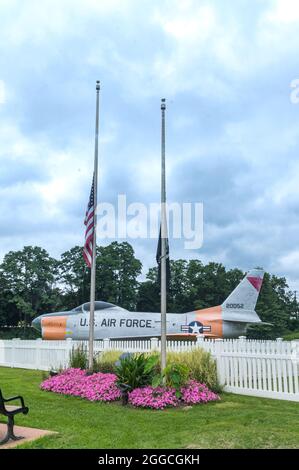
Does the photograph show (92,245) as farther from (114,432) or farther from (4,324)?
(4,324)

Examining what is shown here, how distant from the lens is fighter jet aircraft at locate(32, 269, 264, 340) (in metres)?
26.5

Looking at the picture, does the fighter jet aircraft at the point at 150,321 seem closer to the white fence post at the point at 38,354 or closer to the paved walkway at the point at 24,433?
the white fence post at the point at 38,354

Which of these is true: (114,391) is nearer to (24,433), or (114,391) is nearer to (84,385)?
(84,385)

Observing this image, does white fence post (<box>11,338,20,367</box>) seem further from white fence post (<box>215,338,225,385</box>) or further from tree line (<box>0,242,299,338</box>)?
tree line (<box>0,242,299,338</box>)

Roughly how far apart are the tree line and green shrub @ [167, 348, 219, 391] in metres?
53.5

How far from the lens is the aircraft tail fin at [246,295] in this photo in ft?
95.0

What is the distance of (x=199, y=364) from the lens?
452 inches

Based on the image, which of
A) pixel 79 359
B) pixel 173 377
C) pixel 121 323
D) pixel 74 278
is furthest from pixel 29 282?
pixel 173 377

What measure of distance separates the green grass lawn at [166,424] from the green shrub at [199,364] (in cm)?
61

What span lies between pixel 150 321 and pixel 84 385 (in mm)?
15739

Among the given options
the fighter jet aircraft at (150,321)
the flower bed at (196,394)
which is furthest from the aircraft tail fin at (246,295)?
the flower bed at (196,394)
